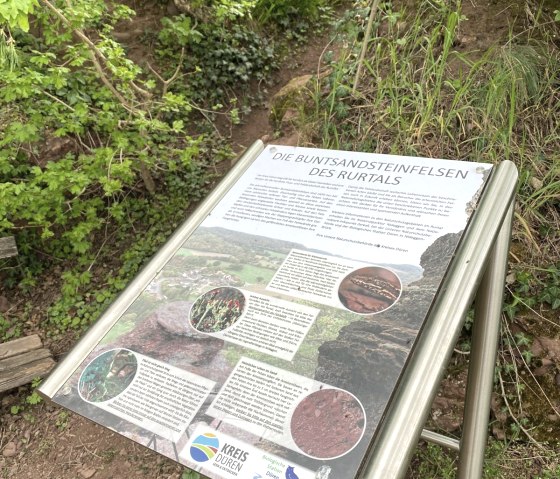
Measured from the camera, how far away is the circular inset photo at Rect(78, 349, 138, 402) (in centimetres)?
114

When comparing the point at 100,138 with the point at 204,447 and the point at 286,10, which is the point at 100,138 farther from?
the point at 204,447

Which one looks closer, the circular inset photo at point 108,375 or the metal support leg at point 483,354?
the circular inset photo at point 108,375

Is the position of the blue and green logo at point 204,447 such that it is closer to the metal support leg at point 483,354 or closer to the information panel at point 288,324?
the information panel at point 288,324

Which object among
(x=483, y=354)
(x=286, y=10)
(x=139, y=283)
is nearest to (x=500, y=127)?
(x=483, y=354)

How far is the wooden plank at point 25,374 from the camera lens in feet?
8.96

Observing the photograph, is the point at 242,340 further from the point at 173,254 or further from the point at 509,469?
the point at 509,469

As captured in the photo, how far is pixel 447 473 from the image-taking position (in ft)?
6.42

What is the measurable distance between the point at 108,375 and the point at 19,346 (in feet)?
7.17

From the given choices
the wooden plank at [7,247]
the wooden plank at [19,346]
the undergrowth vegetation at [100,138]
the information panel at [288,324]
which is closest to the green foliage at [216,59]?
the undergrowth vegetation at [100,138]

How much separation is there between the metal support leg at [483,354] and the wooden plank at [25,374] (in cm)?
253

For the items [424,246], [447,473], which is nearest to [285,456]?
[424,246]

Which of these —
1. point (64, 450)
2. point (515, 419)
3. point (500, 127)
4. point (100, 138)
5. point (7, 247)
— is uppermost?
point (500, 127)

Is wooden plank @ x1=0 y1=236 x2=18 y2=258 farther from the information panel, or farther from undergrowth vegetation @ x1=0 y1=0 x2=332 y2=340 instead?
the information panel

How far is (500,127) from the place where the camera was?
98.0 inches
